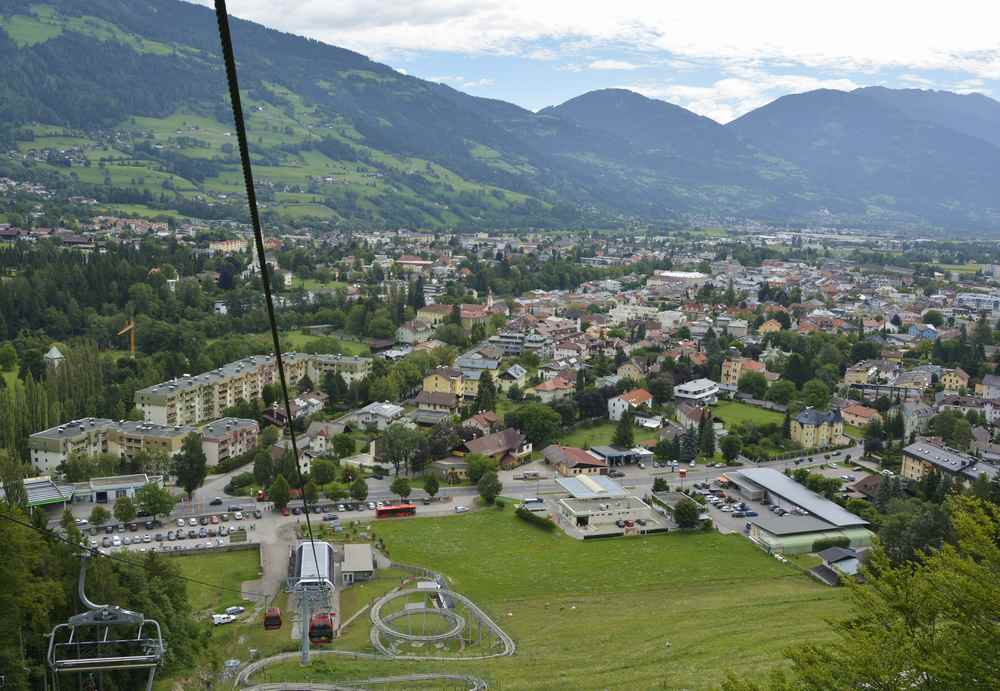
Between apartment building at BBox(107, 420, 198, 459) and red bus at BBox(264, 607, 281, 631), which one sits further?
apartment building at BBox(107, 420, 198, 459)

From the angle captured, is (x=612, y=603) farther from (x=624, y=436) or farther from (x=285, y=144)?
(x=285, y=144)

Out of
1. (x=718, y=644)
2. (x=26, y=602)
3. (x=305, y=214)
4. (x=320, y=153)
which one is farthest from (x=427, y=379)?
(x=320, y=153)

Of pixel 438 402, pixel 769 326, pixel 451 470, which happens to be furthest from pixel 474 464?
pixel 769 326

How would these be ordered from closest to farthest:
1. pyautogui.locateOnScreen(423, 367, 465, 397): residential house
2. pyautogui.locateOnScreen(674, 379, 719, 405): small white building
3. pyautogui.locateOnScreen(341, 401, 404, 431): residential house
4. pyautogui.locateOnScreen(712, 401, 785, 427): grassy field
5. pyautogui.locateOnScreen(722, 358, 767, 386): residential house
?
pyautogui.locateOnScreen(341, 401, 404, 431): residential house < pyautogui.locateOnScreen(712, 401, 785, 427): grassy field < pyautogui.locateOnScreen(423, 367, 465, 397): residential house < pyautogui.locateOnScreen(674, 379, 719, 405): small white building < pyautogui.locateOnScreen(722, 358, 767, 386): residential house

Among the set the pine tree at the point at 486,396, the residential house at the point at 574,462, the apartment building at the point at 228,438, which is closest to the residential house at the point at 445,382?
the pine tree at the point at 486,396

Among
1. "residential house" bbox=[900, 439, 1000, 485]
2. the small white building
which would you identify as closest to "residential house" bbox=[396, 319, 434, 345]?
the small white building

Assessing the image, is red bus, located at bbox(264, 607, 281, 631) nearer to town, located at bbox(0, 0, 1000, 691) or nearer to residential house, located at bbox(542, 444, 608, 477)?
town, located at bbox(0, 0, 1000, 691)

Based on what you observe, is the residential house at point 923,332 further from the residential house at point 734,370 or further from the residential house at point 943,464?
the residential house at point 943,464
